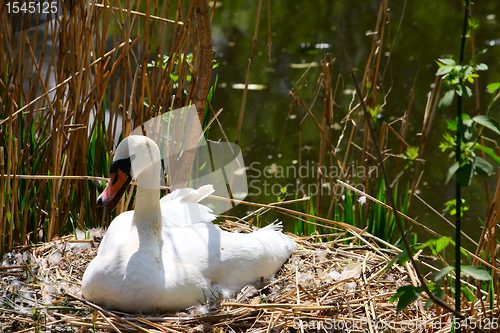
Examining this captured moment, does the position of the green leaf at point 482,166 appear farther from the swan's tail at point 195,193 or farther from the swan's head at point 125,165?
the swan's tail at point 195,193

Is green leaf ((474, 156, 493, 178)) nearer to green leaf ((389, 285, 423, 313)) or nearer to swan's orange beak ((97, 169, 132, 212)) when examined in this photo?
A: green leaf ((389, 285, 423, 313))

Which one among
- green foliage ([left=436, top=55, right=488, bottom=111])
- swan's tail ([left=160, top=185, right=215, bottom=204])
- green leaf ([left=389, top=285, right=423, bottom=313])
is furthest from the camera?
swan's tail ([left=160, top=185, right=215, bottom=204])

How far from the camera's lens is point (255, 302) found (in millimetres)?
2621

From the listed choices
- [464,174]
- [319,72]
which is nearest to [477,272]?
[464,174]

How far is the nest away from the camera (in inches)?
93.1

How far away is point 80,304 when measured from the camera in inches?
99.0

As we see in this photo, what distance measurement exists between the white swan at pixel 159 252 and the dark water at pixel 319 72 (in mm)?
2222

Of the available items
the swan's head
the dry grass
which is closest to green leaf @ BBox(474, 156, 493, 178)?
the swan's head

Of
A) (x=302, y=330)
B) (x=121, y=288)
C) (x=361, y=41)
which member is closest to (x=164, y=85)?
(x=121, y=288)

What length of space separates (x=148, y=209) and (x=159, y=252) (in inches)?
9.4

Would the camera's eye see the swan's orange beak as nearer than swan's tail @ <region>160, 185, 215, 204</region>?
Yes

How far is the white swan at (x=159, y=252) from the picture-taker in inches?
95.1

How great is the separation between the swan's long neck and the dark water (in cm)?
246

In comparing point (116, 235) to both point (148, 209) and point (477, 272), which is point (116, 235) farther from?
point (477, 272)
